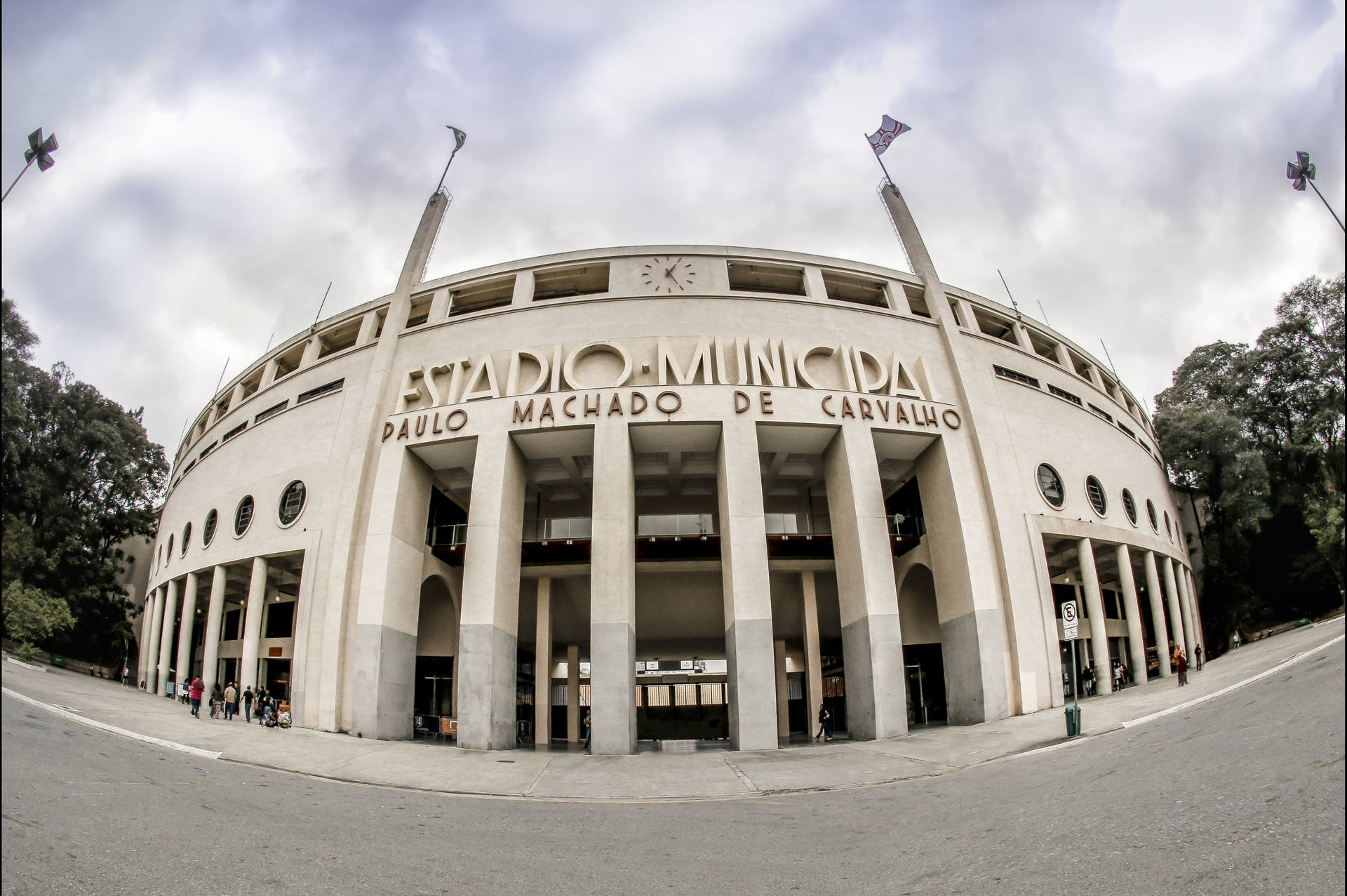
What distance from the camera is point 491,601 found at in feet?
80.8

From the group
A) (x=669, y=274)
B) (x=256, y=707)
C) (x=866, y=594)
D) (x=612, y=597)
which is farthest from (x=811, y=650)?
(x=256, y=707)

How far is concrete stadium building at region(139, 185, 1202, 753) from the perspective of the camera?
971 inches

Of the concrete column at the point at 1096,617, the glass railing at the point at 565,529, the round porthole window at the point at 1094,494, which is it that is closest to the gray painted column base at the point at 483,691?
the glass railing at the point at 565,529

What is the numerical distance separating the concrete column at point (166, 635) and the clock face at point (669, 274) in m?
25.6

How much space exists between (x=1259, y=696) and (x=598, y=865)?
621 cm

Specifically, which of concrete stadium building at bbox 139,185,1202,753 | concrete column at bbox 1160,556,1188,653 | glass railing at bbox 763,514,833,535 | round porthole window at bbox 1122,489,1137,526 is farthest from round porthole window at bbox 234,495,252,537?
concrete column at bbox 1160,556,1188,653

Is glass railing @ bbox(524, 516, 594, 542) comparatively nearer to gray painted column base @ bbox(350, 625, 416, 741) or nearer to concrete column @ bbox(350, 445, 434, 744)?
concrete column @ bbox(350, 445, 434, 744)

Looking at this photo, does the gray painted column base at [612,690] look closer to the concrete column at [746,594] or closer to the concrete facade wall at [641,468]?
the concrete facade wall at [641,468]

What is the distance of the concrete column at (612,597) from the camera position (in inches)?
909

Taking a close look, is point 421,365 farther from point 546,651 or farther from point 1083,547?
point 1083,547

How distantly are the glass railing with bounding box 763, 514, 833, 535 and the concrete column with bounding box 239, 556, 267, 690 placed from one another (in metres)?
22.0

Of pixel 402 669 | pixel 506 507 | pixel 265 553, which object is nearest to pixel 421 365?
pixel 506 507

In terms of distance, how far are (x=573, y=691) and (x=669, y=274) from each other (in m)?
23.0

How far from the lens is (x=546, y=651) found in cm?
3247
